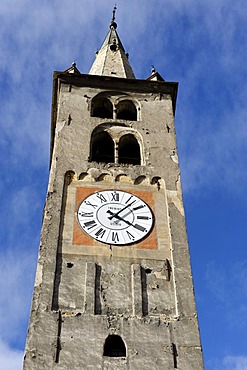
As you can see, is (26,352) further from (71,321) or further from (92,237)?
(92,237)

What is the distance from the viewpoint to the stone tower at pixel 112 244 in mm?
13555

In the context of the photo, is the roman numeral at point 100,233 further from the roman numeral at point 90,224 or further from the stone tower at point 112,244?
the roman numeral at point 90,224

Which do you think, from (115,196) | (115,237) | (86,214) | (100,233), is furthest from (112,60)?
(115,237)

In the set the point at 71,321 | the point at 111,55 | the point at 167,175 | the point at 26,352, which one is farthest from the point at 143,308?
the point at 111,55

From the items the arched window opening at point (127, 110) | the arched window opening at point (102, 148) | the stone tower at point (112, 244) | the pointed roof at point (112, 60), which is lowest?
the stone tower at point (112, 244)

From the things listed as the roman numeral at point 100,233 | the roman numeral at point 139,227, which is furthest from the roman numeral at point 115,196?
the roman numeral at point 100,233

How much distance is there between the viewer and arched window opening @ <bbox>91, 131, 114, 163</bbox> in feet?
66.3

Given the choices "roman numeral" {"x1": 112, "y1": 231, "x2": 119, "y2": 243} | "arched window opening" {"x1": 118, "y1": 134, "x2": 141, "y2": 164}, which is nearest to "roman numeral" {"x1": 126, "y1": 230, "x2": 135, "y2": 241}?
"roman numeral" {"x1": 112, "y1": 231, "x2": 119, "y2": 243}

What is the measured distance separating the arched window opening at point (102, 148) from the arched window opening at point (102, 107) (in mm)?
1695

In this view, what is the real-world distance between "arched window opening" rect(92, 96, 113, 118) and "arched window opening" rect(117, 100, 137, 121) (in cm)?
38

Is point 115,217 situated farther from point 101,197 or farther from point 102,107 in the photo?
point 102,107

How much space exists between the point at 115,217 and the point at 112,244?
3.76 feet

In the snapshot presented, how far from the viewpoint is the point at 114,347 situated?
13.8 meters

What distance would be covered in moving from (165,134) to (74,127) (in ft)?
10.4
